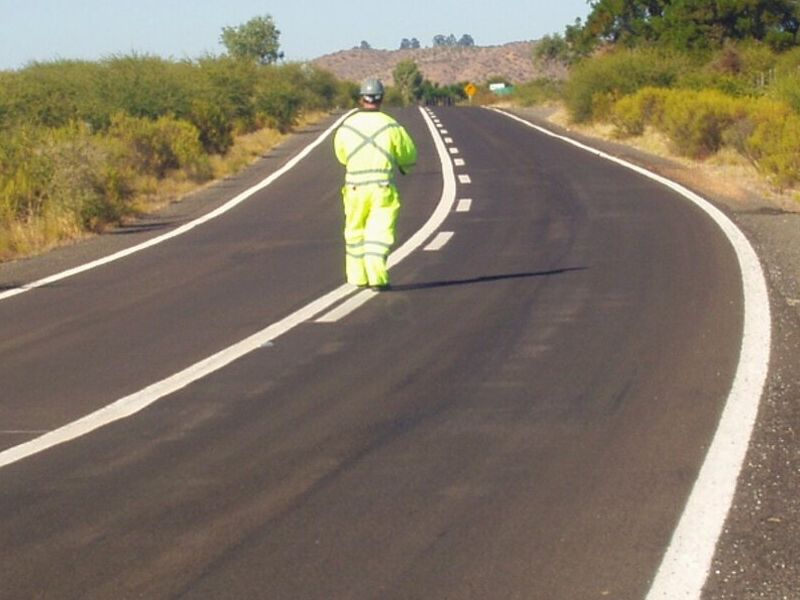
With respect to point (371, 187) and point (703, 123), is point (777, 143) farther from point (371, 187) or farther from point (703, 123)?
point (371, 187)

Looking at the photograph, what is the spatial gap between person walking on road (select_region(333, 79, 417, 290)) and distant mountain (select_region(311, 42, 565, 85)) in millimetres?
142803

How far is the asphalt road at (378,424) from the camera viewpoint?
225 inches

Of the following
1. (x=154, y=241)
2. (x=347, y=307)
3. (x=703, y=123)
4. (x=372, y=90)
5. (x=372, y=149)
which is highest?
(x=372, y=90)

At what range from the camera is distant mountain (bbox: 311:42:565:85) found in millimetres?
166750

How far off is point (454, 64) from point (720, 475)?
17158 cm

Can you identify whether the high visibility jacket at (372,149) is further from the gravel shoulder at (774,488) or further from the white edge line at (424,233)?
the gravel shoulder at (774,488)

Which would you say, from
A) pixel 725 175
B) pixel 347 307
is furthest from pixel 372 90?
pixel 725 175

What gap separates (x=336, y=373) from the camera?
941cm

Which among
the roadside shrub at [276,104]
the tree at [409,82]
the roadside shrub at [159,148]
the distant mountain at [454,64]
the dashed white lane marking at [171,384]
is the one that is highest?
the dashed white lane marking at [171,384]

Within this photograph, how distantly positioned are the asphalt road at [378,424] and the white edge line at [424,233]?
20cm

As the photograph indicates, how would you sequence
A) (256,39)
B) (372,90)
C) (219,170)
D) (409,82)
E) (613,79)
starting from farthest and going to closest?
(409,82)
(256,39)
(613,79)
(219,170)
(372,90)

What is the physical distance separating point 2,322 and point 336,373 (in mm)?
4040

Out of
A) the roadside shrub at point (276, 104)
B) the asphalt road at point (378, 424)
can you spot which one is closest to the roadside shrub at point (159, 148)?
the asphalt road at point (378, 424)

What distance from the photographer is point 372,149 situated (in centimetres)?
1293
